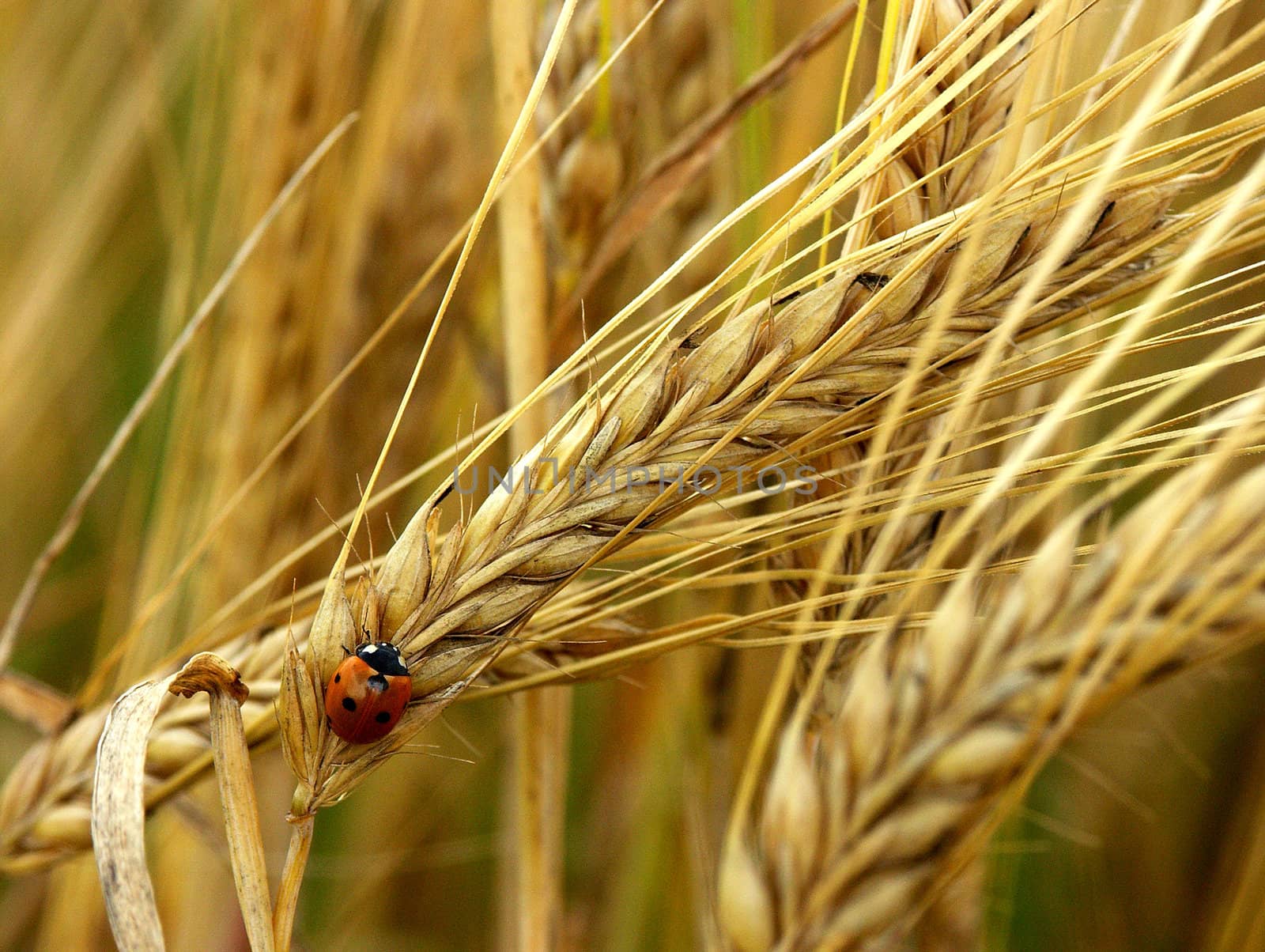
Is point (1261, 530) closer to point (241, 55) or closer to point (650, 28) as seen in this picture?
point (650, 28)

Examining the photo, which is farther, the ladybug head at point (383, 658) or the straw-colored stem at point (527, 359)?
the straw-colored stem at point (527, 359)

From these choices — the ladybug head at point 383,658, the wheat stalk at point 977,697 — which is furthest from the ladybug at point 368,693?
the wheat stalk at point 977,697

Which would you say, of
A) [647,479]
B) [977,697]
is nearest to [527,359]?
[647,479]

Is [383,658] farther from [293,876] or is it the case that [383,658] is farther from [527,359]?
[527,359]

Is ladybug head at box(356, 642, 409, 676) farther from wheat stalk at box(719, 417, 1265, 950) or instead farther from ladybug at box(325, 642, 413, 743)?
wheat stalk at box(719, 417, 1265, 950)

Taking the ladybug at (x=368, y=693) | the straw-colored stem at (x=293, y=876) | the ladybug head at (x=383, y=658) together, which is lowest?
the straw-colored stem at (x=293, y=876)

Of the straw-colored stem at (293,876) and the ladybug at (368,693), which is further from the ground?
the ladybug at (368,693)

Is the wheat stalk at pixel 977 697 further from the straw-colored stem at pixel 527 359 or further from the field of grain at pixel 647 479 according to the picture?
the straw-colored stem at pixel 527 359
